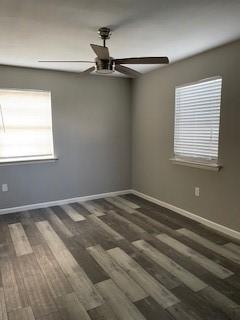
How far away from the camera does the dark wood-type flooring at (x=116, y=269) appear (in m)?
1.84

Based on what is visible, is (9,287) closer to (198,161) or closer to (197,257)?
(197,257)

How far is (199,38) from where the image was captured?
2652 mm

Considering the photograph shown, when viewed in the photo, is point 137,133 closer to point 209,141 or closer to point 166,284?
point 209,141

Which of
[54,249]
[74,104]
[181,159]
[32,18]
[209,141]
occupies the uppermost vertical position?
[32,18]

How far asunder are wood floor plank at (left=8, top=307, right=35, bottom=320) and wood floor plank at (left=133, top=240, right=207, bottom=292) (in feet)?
4.16

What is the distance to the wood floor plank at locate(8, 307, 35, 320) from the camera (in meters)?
1.76

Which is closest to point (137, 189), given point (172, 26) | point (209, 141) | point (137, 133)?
point (137, 133)

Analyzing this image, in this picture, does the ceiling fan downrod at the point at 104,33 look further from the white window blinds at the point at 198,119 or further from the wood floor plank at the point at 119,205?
the wood floor plank at the point at 119,205

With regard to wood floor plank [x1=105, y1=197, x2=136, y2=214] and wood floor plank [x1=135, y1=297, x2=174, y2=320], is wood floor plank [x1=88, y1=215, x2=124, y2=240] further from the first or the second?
wood floor plank [x1=135, y1=297, x2=174, y2=320]

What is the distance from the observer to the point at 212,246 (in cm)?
278

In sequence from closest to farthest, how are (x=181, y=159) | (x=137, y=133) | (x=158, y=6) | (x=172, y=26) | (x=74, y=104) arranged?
(x=158, y=6) → (x=172, y=26) → (x=181, y=159) → (x=74, y=104) → (x=137, y=133)

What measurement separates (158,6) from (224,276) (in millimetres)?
2443

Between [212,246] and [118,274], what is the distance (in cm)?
120

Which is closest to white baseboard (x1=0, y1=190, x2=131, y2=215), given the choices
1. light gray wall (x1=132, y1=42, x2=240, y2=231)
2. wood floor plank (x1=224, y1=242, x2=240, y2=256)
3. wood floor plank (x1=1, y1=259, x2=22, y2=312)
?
light gray wall (x1=132, y1=42, x2=240, y2=231)
